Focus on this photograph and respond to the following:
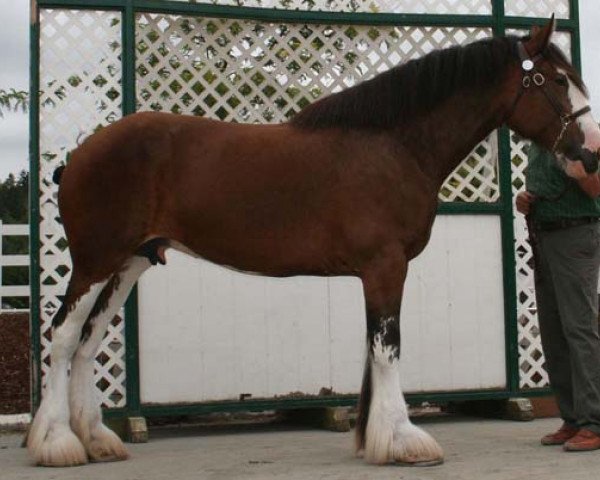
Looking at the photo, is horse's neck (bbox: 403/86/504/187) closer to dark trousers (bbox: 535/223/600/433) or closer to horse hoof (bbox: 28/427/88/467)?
dark trousers (bbox: 535/223/600/433)

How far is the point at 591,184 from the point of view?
4.58m

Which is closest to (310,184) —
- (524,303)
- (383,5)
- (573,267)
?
(573,267)

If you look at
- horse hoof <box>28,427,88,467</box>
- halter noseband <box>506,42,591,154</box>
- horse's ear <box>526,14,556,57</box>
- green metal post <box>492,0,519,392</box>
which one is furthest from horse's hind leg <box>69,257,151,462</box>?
green metal post <box>492,0,519,392</box>

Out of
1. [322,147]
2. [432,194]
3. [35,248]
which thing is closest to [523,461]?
[432,194]

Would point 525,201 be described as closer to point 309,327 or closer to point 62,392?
point 309,327

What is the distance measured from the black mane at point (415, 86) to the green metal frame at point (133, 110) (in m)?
1.55

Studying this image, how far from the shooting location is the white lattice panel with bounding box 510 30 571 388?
6.28m

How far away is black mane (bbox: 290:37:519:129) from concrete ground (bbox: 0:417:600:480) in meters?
1.77

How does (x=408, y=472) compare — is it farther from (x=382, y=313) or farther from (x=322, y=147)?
(x=322, y=147)

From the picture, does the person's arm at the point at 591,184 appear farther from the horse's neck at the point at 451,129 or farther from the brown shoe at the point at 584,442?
the brown shoe at the point at 584,442

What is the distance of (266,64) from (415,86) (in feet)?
5.63

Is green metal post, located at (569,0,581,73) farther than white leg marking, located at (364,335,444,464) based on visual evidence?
Yes

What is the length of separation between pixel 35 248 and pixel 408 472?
9.00 feet

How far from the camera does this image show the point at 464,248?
6.21 metres
